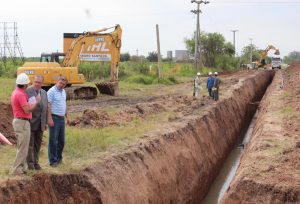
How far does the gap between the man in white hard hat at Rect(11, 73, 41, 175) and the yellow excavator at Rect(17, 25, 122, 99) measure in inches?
566

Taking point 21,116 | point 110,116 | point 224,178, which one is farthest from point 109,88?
point 21,116

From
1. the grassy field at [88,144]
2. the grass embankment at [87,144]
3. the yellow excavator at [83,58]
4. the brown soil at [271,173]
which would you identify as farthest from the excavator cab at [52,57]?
the brown soil at [271,173]

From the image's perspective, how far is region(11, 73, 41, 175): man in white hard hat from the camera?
8070mm

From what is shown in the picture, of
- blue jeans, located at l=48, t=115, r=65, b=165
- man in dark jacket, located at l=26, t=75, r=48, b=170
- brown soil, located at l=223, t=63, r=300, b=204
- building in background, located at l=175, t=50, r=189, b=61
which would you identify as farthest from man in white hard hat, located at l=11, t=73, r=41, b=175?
building in background, located at l=175, t=50, r=189, b=61

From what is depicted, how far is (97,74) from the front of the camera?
3912 cm

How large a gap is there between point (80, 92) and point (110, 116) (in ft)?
28.0

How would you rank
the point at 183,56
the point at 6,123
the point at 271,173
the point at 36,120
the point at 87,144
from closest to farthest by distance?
the point at 36,120 → the point at 271,173 → the point at 87,144 → the point at 6,123 → the point at 183,56

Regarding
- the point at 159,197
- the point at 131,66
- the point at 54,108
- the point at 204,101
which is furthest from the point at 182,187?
the point at 131,66

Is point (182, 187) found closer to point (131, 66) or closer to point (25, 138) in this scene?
point (25, 138)

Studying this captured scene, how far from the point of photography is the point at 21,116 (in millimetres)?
8172

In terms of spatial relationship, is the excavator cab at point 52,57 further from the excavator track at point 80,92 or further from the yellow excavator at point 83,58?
the excavator track at point 80,92

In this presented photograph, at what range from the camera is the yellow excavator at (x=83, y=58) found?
23.0 metres

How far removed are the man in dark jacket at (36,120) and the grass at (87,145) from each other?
304 millimetres

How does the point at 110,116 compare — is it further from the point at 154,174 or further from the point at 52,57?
the point at 52,57
